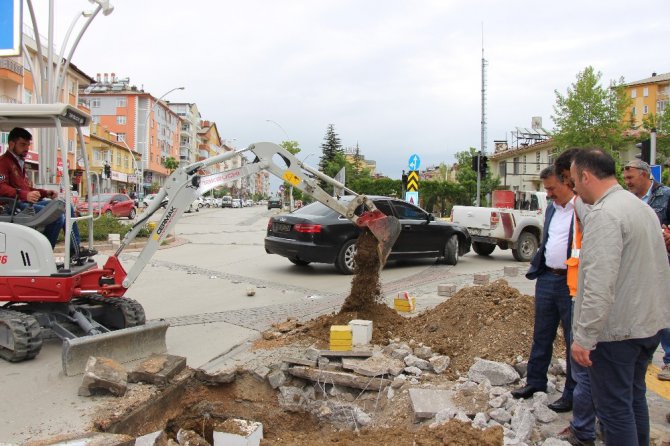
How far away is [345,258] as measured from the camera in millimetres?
12109

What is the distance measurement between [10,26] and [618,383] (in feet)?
41.7

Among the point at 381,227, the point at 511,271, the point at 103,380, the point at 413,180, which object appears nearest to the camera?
the point at 103,380

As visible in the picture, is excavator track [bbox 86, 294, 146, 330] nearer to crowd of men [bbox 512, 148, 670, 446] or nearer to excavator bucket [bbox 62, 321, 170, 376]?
excavator bucket [bbox 62, 321, 170, 376]

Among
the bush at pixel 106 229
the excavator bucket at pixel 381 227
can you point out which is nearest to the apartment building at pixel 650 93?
the bush at pixel 106 229

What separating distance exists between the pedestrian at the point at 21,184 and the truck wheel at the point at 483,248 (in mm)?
13010

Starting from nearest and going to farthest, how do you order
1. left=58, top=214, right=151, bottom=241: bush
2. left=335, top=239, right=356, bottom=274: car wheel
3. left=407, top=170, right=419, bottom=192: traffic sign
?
left=335, top=239, right=356, bottom=274: car wheel → left=58, top=214, right=151, bottom=241: bush → left=407, top=170, right=419, bottom=192: traffic sign

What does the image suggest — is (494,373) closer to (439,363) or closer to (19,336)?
(439,363)

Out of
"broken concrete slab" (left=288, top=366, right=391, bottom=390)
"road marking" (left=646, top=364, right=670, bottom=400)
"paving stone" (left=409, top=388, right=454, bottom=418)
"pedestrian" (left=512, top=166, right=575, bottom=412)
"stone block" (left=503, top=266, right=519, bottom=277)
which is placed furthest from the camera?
"stone block" (left=503, top=266, right=519, bottom=277)

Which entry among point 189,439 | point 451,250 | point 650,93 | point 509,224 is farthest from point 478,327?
point 650,93

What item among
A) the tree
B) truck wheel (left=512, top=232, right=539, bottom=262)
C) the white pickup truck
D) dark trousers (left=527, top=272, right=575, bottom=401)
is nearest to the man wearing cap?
dark trousers (left=527, top=272, right=575, bottom=401)

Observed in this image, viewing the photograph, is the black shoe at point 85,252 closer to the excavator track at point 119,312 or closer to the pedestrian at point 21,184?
the pedestrian at point 21,184

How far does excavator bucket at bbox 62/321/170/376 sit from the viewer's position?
5.26 metres

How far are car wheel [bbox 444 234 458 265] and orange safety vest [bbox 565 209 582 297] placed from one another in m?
9.92

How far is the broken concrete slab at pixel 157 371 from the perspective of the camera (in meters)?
4.91
